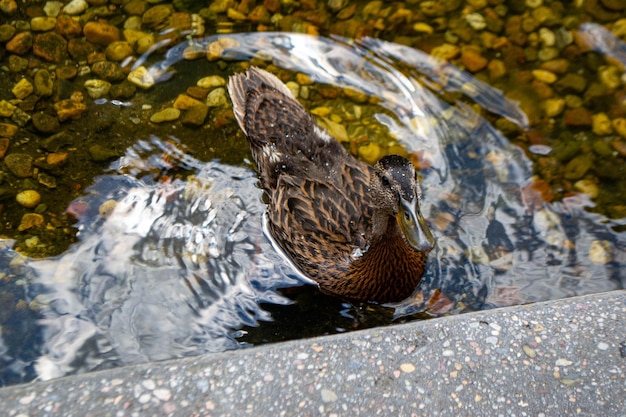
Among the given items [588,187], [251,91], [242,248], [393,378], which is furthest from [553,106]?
[393,378]

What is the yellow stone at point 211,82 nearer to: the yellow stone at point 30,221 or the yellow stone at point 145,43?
the yellow stone at point 145,43

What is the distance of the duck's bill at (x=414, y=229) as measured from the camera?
2863 mm

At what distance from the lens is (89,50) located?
4551 millimetres

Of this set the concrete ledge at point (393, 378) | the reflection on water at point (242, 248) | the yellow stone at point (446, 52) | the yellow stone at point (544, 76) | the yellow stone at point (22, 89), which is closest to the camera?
the concrete ledge at point (393, 378)

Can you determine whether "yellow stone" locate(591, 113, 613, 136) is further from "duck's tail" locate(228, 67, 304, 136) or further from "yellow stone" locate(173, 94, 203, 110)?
"yellow stone" locate(173, 94, 203, 110)

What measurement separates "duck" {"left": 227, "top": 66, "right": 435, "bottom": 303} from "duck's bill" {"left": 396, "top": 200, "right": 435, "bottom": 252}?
15 cm

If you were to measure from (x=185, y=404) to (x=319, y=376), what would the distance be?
51 cm

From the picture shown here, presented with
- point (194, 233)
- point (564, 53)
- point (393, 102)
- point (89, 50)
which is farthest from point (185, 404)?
point (564, 53)

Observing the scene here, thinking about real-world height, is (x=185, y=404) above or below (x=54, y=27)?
below

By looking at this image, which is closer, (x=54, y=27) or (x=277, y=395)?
(x=277, y=395)

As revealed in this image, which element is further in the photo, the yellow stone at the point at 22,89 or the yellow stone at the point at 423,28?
the yellow stone at the point at 423,28

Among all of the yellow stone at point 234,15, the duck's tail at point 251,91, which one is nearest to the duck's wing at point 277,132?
the duck's tail at point 251,91

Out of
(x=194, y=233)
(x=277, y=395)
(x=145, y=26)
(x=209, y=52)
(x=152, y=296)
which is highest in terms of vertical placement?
(x=145, y=26)

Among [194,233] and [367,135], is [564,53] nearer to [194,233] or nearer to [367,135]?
[367,135]
